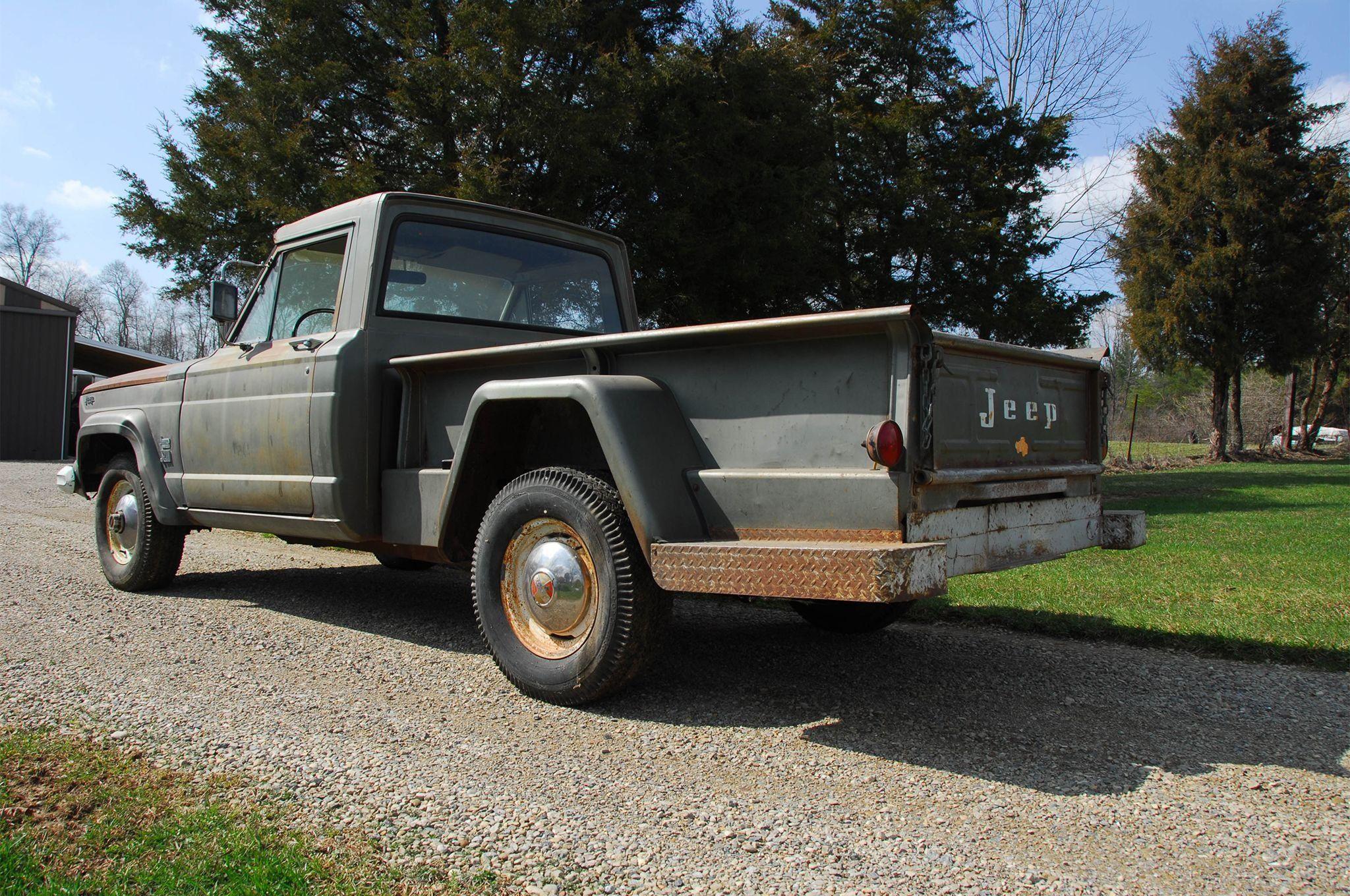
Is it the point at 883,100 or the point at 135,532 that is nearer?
the point at 135,532

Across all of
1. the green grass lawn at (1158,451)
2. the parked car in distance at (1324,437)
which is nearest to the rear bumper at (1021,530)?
the green grass lawn at (1158,451)

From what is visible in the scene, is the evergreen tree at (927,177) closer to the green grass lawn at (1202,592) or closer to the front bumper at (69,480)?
the green grass lawn at (1202,592)

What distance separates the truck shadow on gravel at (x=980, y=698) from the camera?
330cm

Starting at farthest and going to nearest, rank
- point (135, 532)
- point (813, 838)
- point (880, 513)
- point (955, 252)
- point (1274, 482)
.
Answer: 1. point (1274, 482)
2. point (955, 252)
3. point (135, 532)
4. point (880, 513)
5. point (813, 838)

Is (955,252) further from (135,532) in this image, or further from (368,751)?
(368,751)

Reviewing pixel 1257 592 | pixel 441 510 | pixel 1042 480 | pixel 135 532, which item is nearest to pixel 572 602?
pixel 441 510

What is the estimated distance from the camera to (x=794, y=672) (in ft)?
14.3

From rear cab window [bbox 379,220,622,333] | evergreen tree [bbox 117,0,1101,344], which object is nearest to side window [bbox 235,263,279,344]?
rear cab window [bbox 379,220,622,333]

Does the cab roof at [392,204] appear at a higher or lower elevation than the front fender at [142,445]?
higher

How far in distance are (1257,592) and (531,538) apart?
5.19m

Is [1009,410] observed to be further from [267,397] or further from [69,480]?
[69,480]

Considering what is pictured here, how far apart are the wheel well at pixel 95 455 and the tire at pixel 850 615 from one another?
4694 mm

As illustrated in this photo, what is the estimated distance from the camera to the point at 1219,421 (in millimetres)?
28203

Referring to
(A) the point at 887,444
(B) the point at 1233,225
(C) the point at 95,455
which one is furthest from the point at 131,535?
(B) the point at 1233,225
